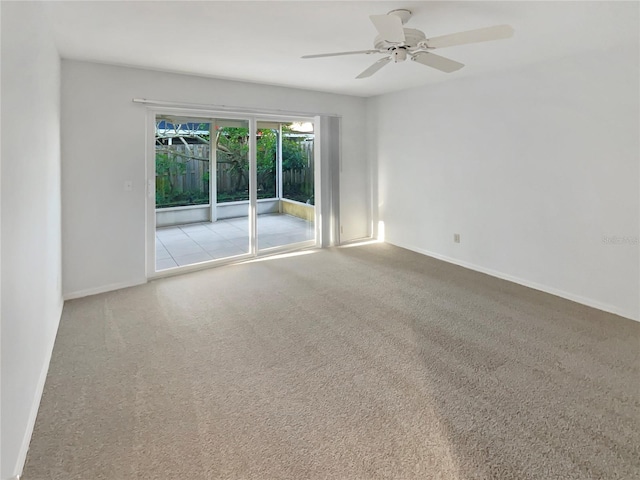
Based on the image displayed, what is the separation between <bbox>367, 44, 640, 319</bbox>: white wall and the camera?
3338 millimetres

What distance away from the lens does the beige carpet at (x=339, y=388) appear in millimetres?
1743

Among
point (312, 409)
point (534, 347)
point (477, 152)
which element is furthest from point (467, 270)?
point (312, 409)

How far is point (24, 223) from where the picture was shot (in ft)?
6.38

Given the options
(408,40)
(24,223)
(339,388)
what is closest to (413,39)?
(408,40)

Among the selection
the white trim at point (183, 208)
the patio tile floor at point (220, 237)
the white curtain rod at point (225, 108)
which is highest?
the white curtain rod at point (225, 108)

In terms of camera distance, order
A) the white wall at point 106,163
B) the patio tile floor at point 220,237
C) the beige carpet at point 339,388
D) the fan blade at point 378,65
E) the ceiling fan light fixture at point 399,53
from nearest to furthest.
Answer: the beige carpet at point 339,388 < the ceiling fan light fixture at point 399,53 < the fan blade at point 378,65 < the white wall at point 106,163 < the patio tile floor at point 220,237

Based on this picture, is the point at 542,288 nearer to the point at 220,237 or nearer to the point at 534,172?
the point at 534,172

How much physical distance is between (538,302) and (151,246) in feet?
13.6

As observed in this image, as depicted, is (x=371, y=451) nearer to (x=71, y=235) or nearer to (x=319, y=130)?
(x=71, y=235)

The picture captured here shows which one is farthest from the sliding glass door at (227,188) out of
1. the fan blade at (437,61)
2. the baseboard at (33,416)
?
the fan blade at (437,61)

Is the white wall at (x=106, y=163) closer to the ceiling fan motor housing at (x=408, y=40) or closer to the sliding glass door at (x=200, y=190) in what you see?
the sliding glass door at (x=200, y=190)

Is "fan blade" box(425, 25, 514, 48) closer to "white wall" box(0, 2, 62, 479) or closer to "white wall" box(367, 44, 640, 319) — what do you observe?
"white wall" box(367, 44, 640, 319)

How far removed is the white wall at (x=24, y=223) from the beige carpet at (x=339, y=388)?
0.72 feet

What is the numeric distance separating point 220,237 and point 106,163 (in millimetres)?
1786
